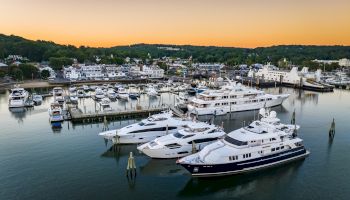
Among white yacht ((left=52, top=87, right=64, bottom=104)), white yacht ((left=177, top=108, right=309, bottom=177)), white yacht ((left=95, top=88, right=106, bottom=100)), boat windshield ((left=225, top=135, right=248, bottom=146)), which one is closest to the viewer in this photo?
white yacht ((left=177, top=108, right=309, bottom=177))

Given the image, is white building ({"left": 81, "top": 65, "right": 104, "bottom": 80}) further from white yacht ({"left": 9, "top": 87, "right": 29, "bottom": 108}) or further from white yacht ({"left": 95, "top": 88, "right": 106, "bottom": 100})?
white yacht ({"left": 9, "top": 87, "right": 29, "bottom": 108})

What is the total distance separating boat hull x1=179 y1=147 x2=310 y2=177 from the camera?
24.4 m

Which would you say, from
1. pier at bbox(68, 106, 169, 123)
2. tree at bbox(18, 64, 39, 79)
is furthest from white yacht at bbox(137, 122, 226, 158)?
tree at bbox(18, 64, 39, 79)

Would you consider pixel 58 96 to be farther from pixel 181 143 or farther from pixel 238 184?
pixel 238 184

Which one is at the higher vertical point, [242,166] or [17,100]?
[17,100]

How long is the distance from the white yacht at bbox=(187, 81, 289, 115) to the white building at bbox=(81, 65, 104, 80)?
5984cm

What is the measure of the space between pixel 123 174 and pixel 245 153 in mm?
11326

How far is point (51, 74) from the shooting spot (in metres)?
104

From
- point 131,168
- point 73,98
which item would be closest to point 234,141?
point 131,168

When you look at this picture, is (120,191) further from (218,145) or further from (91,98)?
(91,98)

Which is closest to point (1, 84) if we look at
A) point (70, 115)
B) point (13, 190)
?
point (70, 115)

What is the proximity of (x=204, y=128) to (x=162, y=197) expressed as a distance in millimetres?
10629

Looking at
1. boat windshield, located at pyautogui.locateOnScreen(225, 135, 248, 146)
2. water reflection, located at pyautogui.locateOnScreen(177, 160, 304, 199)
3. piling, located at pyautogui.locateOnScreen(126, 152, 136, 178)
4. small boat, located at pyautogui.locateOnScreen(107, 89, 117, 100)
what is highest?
small boat, located at pyautogui.locateOnScreen(107, 89, 117, 100)

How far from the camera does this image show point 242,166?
83.0 ft
